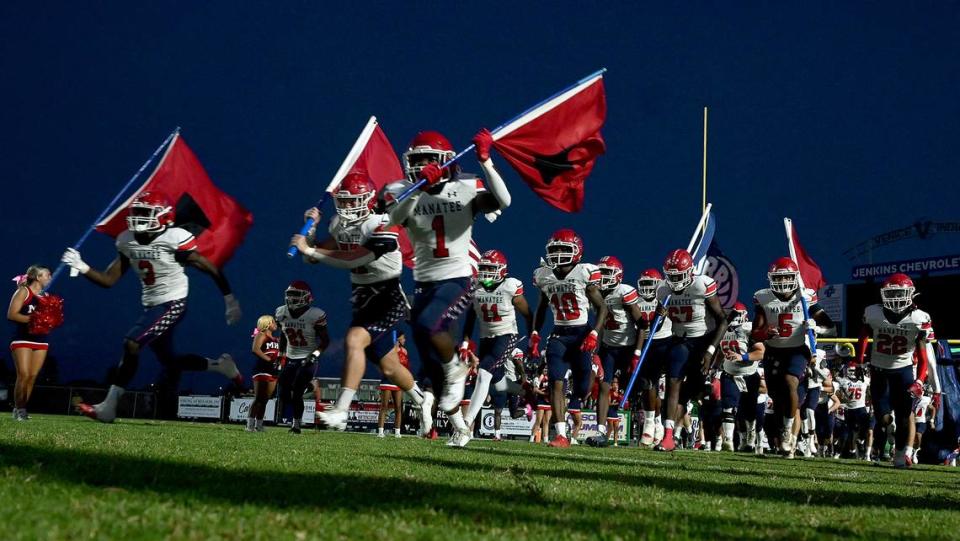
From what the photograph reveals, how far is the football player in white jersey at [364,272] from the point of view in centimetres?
814

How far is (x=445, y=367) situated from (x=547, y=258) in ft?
19.4

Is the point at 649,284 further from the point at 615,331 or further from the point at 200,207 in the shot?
the point at 200,207

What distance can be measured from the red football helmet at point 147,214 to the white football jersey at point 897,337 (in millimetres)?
9322

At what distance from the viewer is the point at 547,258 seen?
14.0 metres

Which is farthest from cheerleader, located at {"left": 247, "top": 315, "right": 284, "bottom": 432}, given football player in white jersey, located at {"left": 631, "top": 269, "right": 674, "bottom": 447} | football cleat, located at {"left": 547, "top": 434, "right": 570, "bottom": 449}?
football player in white jersey, located at {"left": 631, "top": 269, "right": 674, "bottom": 447}

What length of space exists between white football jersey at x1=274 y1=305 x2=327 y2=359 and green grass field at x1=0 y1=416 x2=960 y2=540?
889 cm

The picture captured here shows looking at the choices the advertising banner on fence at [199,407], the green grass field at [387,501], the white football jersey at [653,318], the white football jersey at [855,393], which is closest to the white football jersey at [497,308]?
Result: the white football jersey at [653,318]

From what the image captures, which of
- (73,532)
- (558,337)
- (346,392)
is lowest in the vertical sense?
(73,532)

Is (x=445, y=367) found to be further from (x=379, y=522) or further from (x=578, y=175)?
(x=379, y=522)

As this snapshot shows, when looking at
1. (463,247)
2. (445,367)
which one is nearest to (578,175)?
(463,247)

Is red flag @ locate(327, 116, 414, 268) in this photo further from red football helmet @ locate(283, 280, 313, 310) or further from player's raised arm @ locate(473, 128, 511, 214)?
player's raised arm @ locate(473, 128, 511, 214)

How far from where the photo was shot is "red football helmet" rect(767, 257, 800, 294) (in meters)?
14.0

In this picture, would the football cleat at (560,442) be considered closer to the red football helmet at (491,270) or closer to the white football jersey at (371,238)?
the red football helmet at (491,270)

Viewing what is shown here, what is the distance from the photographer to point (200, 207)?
13.8m
